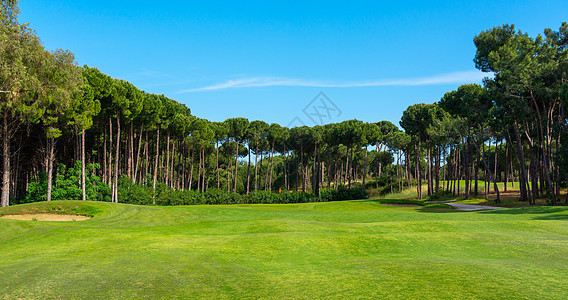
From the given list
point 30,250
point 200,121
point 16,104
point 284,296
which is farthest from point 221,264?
point 200,121

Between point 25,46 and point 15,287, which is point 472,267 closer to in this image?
point 15,287

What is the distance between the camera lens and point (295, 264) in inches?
400

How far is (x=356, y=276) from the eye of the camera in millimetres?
8125

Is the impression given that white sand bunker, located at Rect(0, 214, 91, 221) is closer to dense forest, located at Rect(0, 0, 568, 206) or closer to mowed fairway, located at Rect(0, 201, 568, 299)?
mowed fairway, located at Rect(0, 201, 568, 299)

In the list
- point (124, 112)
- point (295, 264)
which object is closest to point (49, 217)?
point (124, 112)

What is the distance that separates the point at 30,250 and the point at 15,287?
20.5ft

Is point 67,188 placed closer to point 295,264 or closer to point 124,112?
point 124,112

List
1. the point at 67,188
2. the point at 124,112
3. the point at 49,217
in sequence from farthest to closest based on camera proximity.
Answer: the point at 124,112 < the point at 67,188 < the point at 49,217

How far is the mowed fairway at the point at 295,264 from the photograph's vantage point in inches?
281

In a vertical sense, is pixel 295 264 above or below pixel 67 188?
below

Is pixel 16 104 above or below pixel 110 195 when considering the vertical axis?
above

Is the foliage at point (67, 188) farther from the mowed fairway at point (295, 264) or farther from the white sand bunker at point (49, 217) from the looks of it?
the mowed fairway at point (295, 264)

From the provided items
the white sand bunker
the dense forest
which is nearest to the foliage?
the dense forest

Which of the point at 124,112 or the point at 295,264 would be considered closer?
the point at 295,264
